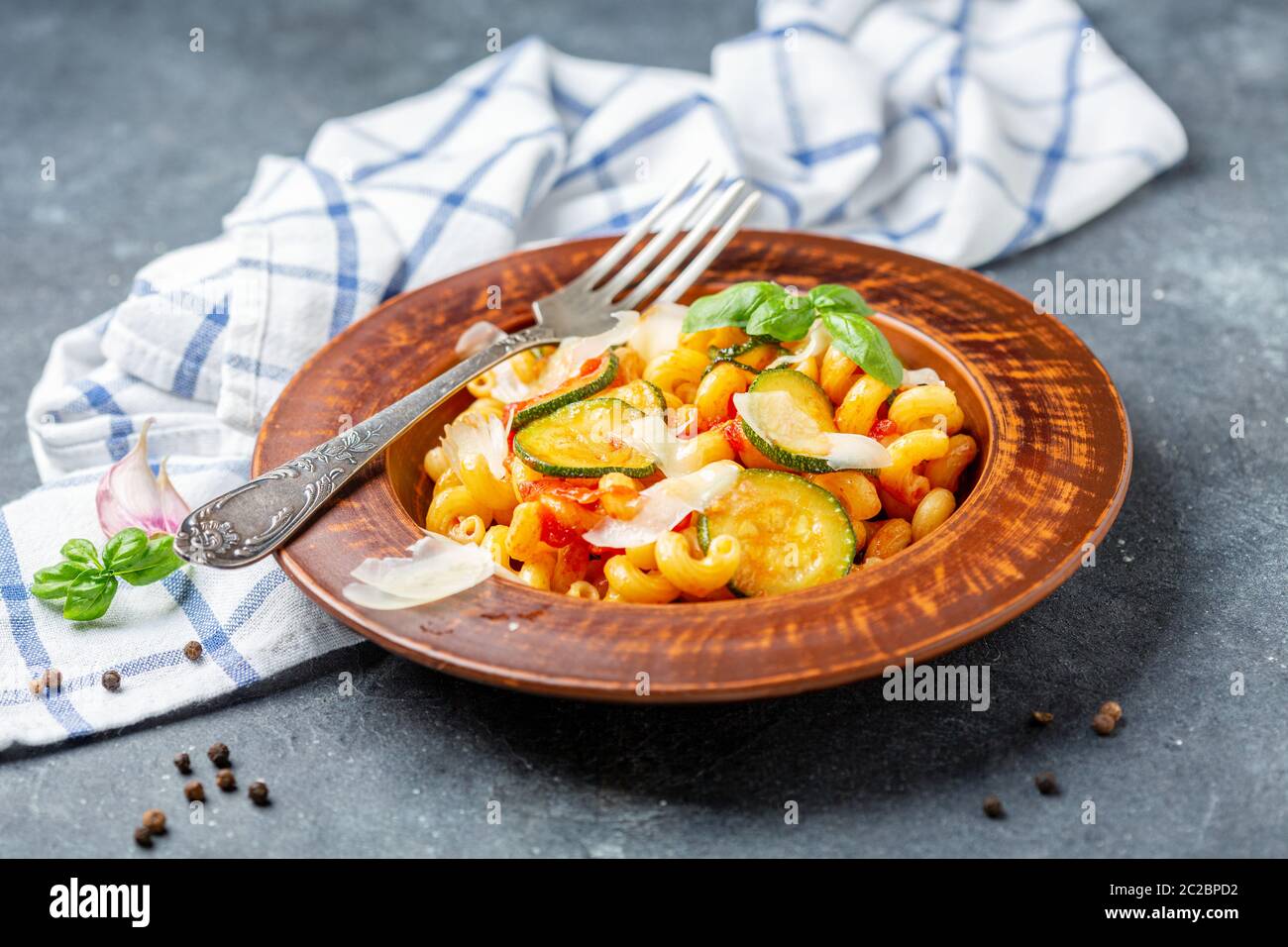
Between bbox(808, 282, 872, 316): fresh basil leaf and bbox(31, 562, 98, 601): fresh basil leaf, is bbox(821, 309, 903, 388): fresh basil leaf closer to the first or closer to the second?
bbox(808, 282, 872, 316): fresh basil leaf

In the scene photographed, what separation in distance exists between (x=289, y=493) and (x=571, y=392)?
638 mm

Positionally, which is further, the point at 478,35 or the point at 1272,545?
the point at 478,35

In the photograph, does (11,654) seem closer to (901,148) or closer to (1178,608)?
(1178,608)

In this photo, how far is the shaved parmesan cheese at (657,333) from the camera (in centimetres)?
321

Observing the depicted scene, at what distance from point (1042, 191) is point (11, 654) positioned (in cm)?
335

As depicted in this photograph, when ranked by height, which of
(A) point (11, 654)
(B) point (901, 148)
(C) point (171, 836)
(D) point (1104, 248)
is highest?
(B) point (901, 148)

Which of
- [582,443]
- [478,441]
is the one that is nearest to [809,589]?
[582,443]

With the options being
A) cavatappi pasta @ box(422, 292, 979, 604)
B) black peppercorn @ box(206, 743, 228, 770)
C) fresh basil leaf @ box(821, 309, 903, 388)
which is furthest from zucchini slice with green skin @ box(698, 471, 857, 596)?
black peppercorn @ box(206, 743, 228, 770)

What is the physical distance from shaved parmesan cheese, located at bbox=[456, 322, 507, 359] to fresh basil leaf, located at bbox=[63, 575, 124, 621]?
967mm

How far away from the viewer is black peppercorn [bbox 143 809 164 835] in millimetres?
2410

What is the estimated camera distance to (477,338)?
3307mm

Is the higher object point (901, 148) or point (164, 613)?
point (901, 148)

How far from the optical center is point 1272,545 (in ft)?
9.81

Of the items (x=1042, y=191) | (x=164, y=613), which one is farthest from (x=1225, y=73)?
(x=164, y=613)
